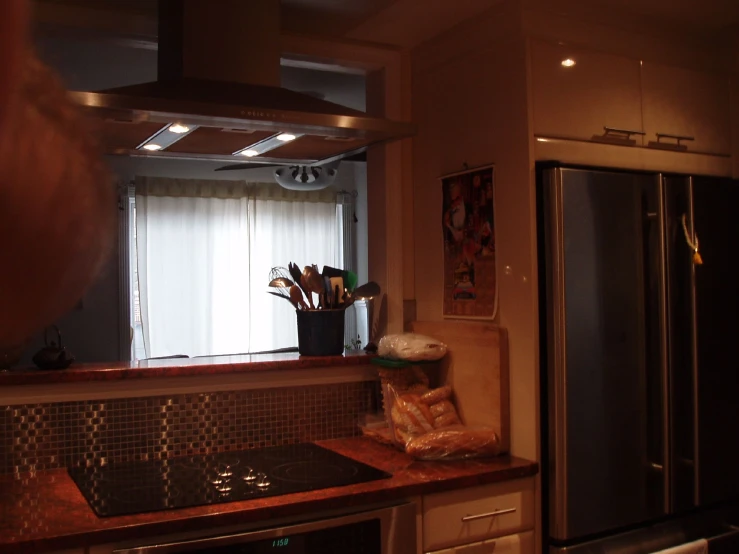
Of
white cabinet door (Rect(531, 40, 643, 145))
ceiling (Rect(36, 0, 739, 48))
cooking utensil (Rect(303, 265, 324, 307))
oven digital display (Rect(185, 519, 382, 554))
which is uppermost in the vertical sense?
ceiling (Rect(36, 0, 739, 48))

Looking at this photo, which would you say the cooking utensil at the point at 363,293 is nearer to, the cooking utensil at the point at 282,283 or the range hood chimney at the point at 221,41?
the cooking utensil at the point at 282,283

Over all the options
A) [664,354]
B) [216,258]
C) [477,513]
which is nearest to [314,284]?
[477,513]

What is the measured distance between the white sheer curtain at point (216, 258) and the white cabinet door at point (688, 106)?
370 cm

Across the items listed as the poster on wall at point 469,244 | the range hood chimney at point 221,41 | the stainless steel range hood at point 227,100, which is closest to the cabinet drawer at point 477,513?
the poster on wall at point 469,244

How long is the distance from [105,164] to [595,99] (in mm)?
2198

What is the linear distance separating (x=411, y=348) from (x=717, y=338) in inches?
38.5

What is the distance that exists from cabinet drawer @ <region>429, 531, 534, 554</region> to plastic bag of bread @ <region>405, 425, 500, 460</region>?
0.78ft

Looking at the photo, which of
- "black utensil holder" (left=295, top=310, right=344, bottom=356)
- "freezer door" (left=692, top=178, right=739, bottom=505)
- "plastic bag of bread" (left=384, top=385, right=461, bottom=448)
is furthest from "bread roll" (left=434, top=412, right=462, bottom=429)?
"freezer door" (left=692, top=178, right=739, bottom=505)

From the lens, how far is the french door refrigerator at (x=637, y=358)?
6.67 feet

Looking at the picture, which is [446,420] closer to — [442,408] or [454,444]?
[442,408]

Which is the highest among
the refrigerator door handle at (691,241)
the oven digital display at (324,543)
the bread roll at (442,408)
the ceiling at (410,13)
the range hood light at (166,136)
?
the ceiling at (410,13)

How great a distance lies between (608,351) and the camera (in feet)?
6.83

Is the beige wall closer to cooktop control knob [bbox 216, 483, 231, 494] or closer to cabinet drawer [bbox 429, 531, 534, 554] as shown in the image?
cabinet drawer [bbox 429, 531, 534, 554]

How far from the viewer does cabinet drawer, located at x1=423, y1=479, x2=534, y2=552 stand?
1874 millimetres
